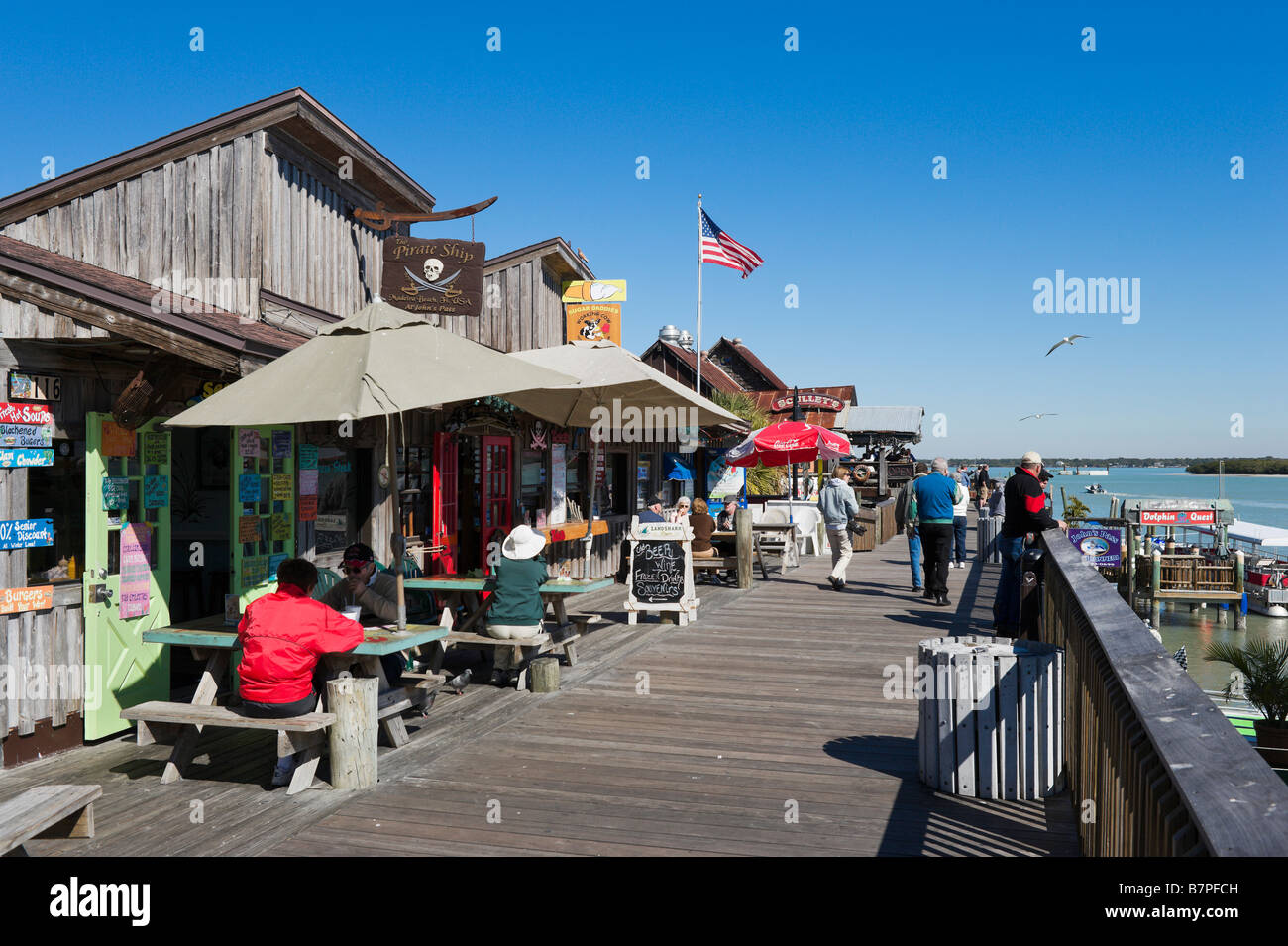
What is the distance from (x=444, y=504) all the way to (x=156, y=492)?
4019 mm

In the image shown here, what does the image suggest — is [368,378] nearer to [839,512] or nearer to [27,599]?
[27,599]

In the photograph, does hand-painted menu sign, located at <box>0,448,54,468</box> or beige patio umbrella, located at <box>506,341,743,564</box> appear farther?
beige patio umbrella, located at <box>506,341,743,564</box>

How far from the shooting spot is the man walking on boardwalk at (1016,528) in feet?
25.8

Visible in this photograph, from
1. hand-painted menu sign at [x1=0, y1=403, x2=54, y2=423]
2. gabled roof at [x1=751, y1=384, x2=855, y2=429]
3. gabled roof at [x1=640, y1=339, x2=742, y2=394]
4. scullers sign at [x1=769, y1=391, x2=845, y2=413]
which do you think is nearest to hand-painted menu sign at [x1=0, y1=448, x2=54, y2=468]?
hand-painted menu sign at [x1=0, y1=403, x2=54, y2=423]

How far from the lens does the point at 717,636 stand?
32.2 ft

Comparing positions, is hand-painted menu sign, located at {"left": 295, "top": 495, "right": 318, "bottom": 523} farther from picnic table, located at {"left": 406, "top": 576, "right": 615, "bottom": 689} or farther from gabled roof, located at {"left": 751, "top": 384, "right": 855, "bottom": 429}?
gabled roof, located at {"left": 751, "top": 384, "right": 855, "bottom": 429}

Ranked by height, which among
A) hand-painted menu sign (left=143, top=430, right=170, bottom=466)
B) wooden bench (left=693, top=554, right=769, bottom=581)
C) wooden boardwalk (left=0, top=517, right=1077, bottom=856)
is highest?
hand-painted menu sign (left=143, top=430, right=170, bottom=466)

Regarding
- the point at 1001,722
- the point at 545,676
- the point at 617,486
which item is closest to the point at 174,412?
the point at 545,676

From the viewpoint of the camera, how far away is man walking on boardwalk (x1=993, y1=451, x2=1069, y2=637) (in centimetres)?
786

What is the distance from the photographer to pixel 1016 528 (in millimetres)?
8031

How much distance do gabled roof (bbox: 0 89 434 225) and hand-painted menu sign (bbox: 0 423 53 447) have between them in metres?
1.68
